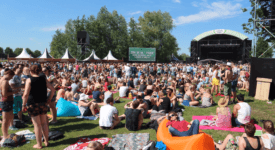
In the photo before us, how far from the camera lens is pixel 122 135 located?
4461 millimetres

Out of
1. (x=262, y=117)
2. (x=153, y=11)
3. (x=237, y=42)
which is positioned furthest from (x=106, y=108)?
(x=153, y=11)

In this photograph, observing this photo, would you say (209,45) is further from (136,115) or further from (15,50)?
(15,50)

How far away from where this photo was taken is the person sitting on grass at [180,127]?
3.26 metres

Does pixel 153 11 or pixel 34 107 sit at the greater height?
pixel 153 11

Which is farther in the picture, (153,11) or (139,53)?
(153,11)

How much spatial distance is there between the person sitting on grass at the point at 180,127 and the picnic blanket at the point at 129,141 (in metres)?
0.75

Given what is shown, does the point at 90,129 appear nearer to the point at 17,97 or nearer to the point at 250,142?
the point at 17,97

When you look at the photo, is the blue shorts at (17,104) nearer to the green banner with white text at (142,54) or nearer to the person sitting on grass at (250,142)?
the person sitting on grass at (250,142)

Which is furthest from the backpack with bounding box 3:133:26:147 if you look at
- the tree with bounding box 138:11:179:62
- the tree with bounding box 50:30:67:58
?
the tree with bounding box 50:30:67:58

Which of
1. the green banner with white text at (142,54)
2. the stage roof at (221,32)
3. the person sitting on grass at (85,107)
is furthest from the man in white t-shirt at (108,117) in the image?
the stage roof at (221,32)

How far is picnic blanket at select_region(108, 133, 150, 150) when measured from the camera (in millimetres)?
3833

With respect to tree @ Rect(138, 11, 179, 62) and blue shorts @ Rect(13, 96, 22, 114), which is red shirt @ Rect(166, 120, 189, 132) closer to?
blue shorts @ Rect(13, 96, 22, 114)

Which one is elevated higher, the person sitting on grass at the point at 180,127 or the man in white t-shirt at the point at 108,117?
the person sitting on grass at the point at 180,127

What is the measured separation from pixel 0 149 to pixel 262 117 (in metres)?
7.11
